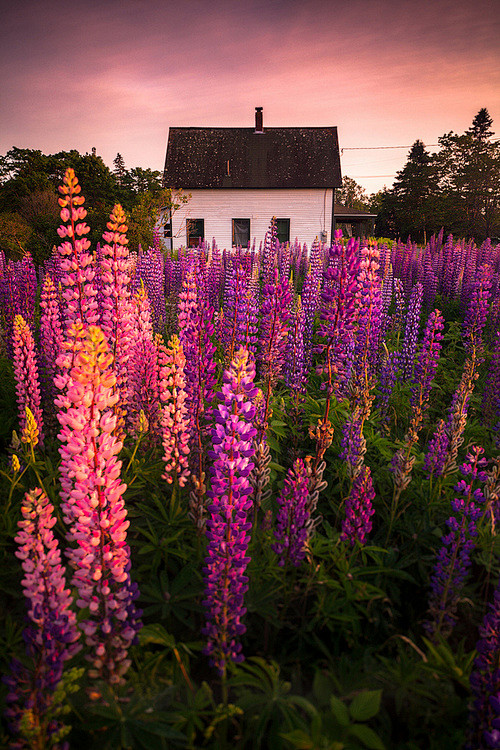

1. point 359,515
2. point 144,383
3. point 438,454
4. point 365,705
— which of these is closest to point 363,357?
point 438,454

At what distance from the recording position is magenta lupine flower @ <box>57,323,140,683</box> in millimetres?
1718

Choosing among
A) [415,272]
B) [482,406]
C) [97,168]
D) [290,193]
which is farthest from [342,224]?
[482,406]

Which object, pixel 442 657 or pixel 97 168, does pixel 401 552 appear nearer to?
pixel 442 657

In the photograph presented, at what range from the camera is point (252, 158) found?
2962cm

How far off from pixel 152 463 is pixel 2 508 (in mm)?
1098

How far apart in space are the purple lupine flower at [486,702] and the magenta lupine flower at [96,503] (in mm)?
1498

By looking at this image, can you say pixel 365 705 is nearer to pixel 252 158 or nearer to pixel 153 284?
pixel 153 284

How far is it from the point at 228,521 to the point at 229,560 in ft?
0.66

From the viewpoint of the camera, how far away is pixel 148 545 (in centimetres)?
266

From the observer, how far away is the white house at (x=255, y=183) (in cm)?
2875

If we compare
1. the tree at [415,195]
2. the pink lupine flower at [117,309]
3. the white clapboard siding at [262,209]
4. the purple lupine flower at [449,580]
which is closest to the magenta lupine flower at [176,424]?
the pink lupine flower at [117,309]

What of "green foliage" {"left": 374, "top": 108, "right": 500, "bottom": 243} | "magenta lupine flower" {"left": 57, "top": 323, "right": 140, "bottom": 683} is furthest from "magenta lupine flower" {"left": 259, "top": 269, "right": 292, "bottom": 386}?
"green foliage" {"left": 374, "top": 108, "right": 500, "bottom": 243}

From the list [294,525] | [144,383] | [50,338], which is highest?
[50,338]

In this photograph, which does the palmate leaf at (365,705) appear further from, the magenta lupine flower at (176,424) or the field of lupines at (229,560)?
the magenta lupine flower at (176,424)
